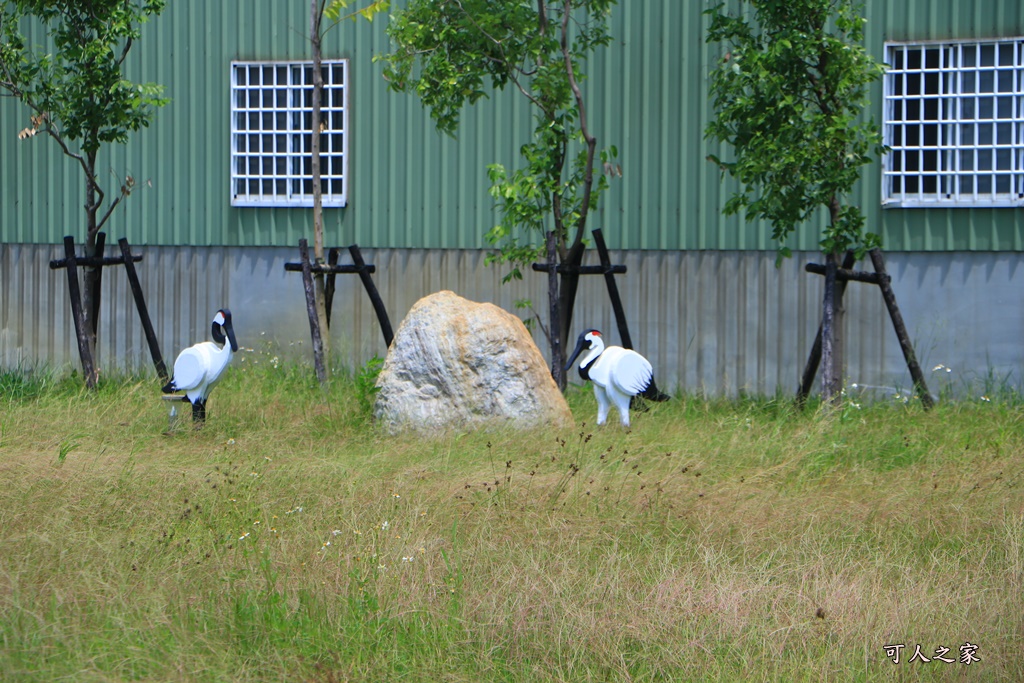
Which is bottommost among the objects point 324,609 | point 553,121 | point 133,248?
point 324,609

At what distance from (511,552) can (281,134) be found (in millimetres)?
8021

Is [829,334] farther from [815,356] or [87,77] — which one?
[87,77]

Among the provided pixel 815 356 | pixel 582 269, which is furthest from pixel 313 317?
pixel 815 356

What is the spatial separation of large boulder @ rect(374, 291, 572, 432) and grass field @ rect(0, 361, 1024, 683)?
266mm

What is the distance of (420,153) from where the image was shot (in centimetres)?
1209

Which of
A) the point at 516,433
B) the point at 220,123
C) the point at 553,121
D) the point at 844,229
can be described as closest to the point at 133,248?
the point at 220,123

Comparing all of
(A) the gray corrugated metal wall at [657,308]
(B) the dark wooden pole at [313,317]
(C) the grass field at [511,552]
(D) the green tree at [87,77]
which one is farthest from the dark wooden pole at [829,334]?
(D) the green tree at [87,77]

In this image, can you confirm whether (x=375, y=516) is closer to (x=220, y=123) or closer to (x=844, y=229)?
(x=844, y=229)

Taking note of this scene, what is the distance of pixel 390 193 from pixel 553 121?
257cm

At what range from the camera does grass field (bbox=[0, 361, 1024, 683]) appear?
455cm

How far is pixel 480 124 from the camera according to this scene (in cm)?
1188

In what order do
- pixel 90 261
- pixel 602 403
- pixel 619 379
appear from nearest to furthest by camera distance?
pixel 619 379 → pixel 602 403 → pixel 90 261

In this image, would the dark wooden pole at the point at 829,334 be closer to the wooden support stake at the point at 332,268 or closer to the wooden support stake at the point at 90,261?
the wooden support stake at the point at 332,268

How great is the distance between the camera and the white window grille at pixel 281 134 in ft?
40.8
